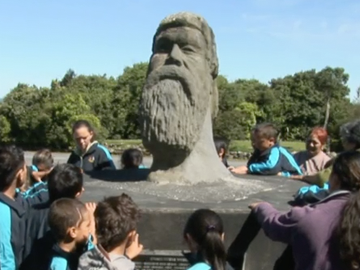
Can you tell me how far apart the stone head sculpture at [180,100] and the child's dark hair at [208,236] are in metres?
1.97

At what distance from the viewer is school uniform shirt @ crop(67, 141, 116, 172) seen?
6097 mm

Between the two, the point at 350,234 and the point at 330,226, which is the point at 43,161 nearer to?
the point at 330,226

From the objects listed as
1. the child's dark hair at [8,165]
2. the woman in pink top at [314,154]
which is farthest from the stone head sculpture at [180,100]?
the child's dark hair at [8,165]

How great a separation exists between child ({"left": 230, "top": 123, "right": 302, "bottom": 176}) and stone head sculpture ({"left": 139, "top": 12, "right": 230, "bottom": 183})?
0.73m

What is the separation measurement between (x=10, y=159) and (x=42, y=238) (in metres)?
0.52

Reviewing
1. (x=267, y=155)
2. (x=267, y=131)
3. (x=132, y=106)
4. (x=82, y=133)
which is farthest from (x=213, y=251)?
(x=132, y=106)

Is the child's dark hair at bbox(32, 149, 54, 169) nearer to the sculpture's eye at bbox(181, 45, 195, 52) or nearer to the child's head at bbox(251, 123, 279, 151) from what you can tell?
the sculpture's eye at bbox(181, 45, 195, 52)

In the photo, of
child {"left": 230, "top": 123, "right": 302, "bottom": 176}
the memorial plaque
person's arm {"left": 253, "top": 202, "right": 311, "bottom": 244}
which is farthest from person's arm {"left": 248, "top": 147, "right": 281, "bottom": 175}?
person's arm {"left": 253, "top": 202, "right": 311, "bottom": 244}

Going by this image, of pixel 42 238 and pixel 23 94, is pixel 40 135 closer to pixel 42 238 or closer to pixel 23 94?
pixel 23 94

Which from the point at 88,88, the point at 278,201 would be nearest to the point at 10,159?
the point at 278,201

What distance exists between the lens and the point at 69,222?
10.5ft

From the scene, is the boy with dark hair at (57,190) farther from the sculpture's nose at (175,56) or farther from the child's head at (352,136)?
the child's head at (352,136)

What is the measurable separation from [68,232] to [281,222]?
116 centimetres

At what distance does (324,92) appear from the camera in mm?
44969
